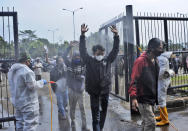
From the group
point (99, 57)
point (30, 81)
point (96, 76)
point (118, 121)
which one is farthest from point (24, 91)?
point (118, 121)

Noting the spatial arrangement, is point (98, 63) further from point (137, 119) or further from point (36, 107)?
point (137, 119)

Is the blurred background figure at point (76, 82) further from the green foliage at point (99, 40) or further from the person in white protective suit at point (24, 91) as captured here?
the green foliage at point (99, 40)

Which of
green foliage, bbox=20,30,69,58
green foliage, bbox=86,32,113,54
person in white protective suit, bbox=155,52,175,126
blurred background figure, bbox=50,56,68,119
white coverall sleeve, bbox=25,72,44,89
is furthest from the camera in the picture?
green foliage, bbox=20,30,69,58

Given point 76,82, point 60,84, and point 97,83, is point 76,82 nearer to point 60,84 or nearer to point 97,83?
point 60,84

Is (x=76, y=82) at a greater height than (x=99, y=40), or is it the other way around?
(x=99, y=40)

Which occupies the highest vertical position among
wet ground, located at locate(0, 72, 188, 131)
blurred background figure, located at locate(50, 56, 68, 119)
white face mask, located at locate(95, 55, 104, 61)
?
white face mask, located at locate(95, 55, 104, 61)

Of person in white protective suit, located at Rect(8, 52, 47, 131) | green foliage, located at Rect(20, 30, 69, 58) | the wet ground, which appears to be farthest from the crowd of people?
green foliage, located at Rect(20, 30, 69, 58)

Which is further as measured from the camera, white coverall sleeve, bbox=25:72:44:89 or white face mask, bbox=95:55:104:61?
white face mask, bbox=95:55:104:61

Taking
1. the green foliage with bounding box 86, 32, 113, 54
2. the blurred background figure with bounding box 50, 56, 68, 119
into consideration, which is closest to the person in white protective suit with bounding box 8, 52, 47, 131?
the blurred background figure with bounding box 50, 56, 68, 119

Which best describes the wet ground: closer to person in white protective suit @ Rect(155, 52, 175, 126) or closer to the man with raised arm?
person in white protective suit @ Rect(155, 52, 175, 126)

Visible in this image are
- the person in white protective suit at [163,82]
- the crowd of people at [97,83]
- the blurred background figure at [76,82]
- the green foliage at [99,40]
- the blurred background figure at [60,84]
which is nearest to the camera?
the crowd of people at [97,83]

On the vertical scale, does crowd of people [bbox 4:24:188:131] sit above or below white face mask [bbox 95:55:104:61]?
below

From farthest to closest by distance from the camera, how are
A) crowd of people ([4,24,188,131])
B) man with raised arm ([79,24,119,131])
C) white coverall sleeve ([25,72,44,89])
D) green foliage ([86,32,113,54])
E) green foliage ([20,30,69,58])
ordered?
green foliage ([20,30,69,58])
green foliage ([86,32,113,54])
man with raised arm ([79,24,119,131])
white coverall sleeve ([25,72,44,89])
crowd of people ([4,24,188,131])

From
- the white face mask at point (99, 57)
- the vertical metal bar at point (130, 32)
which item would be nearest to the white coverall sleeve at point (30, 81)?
the white face mask at point (99, 57)
